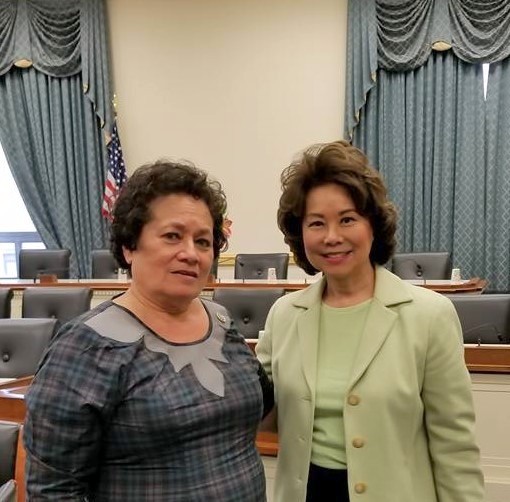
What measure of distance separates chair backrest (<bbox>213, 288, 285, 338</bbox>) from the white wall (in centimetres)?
326

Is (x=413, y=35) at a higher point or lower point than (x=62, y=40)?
lower

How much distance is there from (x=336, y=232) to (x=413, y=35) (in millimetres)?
5195

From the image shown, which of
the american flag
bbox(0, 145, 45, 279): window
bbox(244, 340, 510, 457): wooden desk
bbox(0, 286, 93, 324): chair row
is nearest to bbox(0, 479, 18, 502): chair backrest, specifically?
bbox(244, 340, 510, 457): wooden desk

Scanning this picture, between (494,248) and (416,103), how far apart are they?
173 centimetres

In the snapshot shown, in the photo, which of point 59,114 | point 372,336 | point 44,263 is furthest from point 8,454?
point 59,114

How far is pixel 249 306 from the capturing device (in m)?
3.13

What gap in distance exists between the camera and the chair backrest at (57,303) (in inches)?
128

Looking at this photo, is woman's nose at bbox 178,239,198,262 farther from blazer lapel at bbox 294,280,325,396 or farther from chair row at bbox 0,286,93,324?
chair row at bbox 0,286,93,324

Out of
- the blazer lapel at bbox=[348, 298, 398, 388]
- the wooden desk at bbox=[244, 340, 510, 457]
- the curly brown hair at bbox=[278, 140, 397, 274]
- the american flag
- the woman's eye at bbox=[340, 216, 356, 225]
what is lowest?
the wooden desk at bbox=[244, 340, 510, 457]

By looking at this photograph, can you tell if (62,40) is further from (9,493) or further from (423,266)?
(9,493)

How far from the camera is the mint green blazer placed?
1153mm

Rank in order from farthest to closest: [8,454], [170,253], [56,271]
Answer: [56,271]
[8,454]
[170,253]

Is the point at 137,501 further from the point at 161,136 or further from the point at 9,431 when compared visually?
the point at 161,136

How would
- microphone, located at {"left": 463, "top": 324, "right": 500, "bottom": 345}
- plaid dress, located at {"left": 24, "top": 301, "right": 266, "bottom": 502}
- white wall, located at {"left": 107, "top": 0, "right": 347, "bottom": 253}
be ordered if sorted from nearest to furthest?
plaid dress, located at {"left": 24, "top": 301, "right": 266, "bottom": 502}
microphone, located at {"left": 463, "top": 324, "right": 500, "bottom": 345}
white wall, located at {"left": 107, "top": 0, "right": 347, "bottom": 253}
